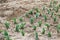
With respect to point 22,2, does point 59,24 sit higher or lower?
lower

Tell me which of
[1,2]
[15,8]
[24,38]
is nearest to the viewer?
[24,38]

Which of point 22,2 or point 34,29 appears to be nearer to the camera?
point 34,29

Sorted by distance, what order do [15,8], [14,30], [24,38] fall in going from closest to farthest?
1. [24,38]
2. [14,30]
3. [15,8]

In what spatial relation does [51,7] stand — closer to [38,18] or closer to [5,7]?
[38,18]

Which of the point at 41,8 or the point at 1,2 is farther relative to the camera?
the point at 1,2

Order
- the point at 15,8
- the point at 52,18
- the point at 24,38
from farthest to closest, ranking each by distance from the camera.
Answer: the point at 15,8
the point at 52,18
the point at 24,38

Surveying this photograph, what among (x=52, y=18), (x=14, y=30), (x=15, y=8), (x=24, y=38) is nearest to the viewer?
(x=24, y=38)

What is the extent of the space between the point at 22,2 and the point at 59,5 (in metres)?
0.98

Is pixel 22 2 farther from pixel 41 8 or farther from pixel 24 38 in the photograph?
pixel 24 38

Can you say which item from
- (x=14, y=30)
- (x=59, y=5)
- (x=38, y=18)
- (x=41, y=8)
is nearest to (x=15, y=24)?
(x=14, y=30)

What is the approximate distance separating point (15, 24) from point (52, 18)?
0.87 m

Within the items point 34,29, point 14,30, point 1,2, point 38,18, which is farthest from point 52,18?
point 1,2

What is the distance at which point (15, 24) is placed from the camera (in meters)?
4.72

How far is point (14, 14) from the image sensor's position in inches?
199
